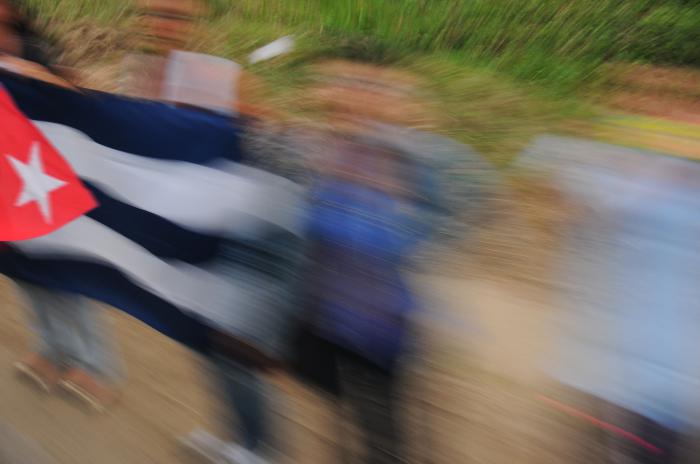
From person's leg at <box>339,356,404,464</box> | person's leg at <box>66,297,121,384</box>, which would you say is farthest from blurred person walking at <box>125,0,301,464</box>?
person's leg at <box>66,297,121,384</box>

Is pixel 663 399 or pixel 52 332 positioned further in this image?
pixel 52 332

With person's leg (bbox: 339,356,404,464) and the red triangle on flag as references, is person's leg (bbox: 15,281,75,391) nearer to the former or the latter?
the red triangle on flag

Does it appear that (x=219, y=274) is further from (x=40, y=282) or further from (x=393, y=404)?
(x=40, y=282)

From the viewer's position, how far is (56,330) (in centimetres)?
294

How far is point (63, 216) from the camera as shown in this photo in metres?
2.51

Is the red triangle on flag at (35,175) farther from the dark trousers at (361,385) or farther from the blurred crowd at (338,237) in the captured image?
the dark trousers at (361,385)

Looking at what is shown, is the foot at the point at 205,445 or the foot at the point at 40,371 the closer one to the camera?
the foot at the point at 205,445

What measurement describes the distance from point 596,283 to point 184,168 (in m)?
1.27

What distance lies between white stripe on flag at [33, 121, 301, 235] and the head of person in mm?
354

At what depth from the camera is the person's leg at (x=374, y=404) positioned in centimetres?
202

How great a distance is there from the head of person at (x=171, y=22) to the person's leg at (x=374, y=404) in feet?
3.50

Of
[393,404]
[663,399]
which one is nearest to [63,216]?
[393,404]

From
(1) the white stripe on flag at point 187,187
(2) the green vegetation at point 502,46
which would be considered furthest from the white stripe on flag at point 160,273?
(2) the green vegetation at point 502,46

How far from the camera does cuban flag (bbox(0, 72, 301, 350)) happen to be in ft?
6.98
